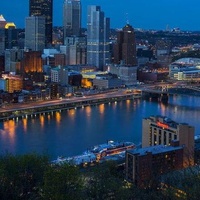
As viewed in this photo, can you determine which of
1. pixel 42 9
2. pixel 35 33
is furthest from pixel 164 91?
pixel 42 9

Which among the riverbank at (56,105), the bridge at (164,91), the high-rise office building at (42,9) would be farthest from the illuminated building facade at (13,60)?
the high-rise office building at (42,9)

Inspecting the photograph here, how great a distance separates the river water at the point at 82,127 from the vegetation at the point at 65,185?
2.13 m

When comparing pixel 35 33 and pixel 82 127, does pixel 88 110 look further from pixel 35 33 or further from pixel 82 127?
pixel 35 33

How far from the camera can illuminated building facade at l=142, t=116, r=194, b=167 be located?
4.64 metres

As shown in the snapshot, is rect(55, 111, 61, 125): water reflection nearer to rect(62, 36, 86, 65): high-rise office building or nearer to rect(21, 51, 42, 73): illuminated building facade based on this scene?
rect(21, 51, 42, 73): illuminated building facade

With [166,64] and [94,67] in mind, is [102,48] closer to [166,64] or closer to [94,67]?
[94,67]

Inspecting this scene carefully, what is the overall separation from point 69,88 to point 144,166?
6.09 meters

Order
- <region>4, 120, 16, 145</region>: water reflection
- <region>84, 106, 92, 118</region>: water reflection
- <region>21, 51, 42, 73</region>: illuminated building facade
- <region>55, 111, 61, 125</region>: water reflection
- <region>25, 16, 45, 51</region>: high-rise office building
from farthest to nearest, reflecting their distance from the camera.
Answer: <region>25, 16, 45, 51</region>: high-rise office building → <region>21, 51, 42, 73</region>: illuminated building facade → <region>84, 106, 92, 118</region>: water reflection → <region>55, 111, 61, 125</region>: water reflection → <region>4, 120, 16, 145</region>: water reflection

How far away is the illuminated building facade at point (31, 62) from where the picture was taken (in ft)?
38.8

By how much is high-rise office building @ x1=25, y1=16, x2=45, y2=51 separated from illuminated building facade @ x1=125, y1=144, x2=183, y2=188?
12441 mm

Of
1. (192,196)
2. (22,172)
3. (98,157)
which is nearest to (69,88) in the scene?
(98,157)

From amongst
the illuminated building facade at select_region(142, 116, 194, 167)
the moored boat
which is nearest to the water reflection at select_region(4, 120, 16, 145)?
the moored boat

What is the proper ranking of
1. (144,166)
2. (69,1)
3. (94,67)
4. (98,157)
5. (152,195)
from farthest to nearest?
(69,1)
(94,67)
(98,157)
(144,166)
(152,195)

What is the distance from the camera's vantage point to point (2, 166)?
2355mm
